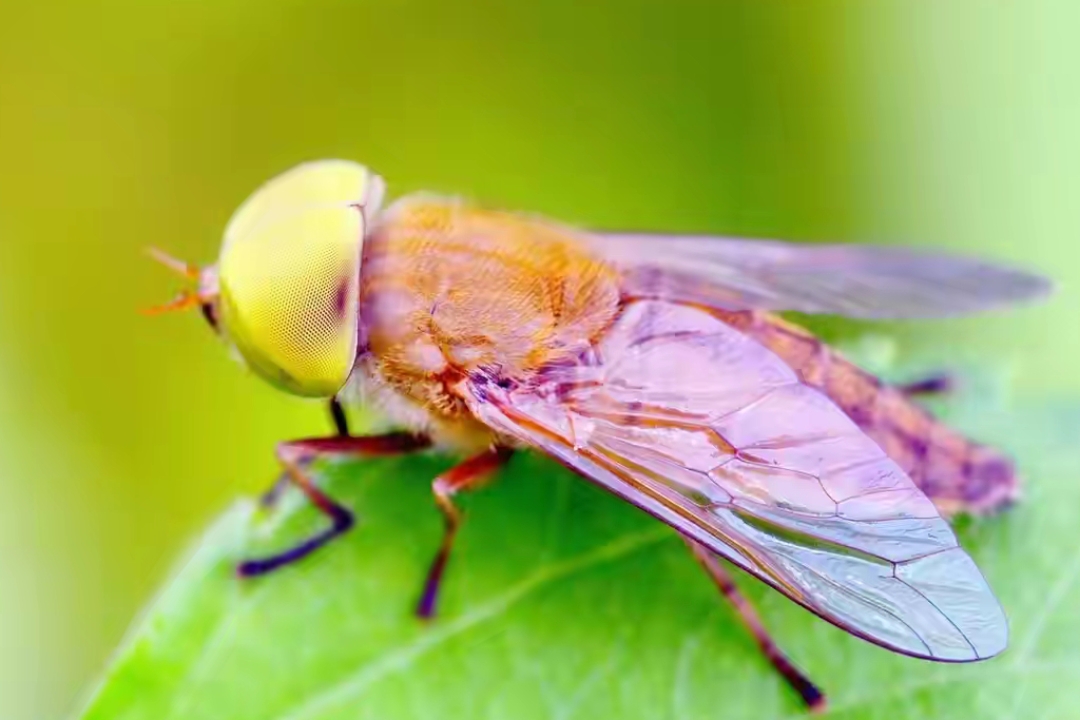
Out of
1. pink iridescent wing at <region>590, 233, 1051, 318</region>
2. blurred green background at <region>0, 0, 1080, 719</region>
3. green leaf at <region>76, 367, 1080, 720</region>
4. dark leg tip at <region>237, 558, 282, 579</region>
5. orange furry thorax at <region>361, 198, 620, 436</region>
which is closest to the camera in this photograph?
green leaf at <region>76, 367, 1080, 720</region>

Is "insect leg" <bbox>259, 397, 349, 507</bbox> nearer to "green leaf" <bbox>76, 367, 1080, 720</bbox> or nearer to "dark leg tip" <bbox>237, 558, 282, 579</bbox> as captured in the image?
"green leaf" <bbox>76, 367, 1080, 720</bbox>

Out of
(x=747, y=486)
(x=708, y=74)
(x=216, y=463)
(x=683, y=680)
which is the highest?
(x=708, y=74)

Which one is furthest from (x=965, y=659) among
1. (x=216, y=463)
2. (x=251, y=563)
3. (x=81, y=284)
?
(x=81, y=284)

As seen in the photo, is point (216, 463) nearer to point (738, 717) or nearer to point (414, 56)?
point (414, 56)

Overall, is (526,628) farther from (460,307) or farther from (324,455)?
(460,307)

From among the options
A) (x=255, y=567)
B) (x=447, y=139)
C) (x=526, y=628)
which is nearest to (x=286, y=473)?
(x=255, y=567)

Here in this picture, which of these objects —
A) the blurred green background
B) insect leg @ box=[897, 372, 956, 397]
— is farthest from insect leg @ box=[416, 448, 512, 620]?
the blurred green background
